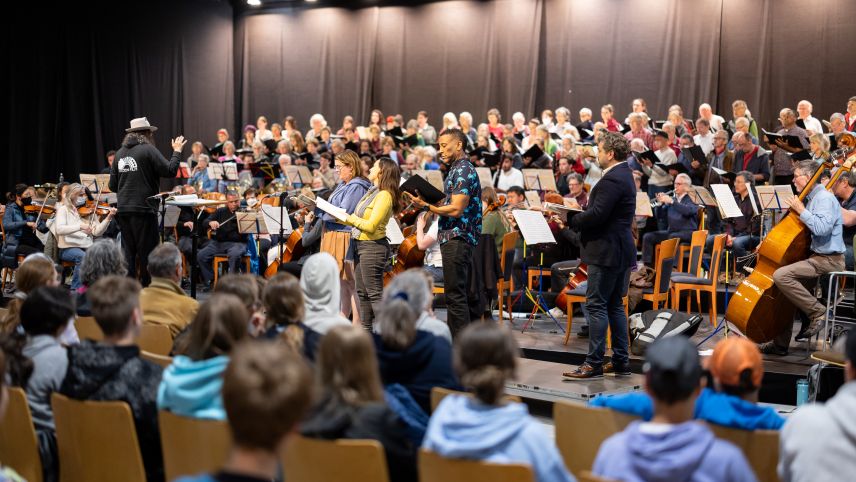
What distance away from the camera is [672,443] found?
7.10 feet

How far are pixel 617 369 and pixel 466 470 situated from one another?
328 cm

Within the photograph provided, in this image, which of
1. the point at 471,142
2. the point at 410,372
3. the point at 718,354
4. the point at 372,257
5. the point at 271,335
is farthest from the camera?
the point at 471,142

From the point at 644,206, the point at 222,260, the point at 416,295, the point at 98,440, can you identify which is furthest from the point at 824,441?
the point at 222,260

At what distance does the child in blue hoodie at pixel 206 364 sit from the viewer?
8.75 ft

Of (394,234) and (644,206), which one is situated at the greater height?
(644,206)

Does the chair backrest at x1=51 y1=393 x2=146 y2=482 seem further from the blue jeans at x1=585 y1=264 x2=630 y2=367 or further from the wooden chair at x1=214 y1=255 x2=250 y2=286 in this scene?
the wooden chair at x1=214 y1=255 x2=250 y2=286

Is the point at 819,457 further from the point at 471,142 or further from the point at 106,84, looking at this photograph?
Answer: the point at 106,84

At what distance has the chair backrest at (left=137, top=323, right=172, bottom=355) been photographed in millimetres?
3861

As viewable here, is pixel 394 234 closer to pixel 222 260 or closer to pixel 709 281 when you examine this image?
pixel 709 281

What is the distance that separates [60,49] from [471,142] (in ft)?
22.6

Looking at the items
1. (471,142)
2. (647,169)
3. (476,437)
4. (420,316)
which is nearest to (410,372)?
(420,316)

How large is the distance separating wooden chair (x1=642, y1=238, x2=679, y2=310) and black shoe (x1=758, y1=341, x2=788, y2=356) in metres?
0.94

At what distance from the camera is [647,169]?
1057 centimetres

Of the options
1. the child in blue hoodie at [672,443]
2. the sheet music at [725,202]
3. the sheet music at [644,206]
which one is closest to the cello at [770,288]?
the sheet music at [725,202]
